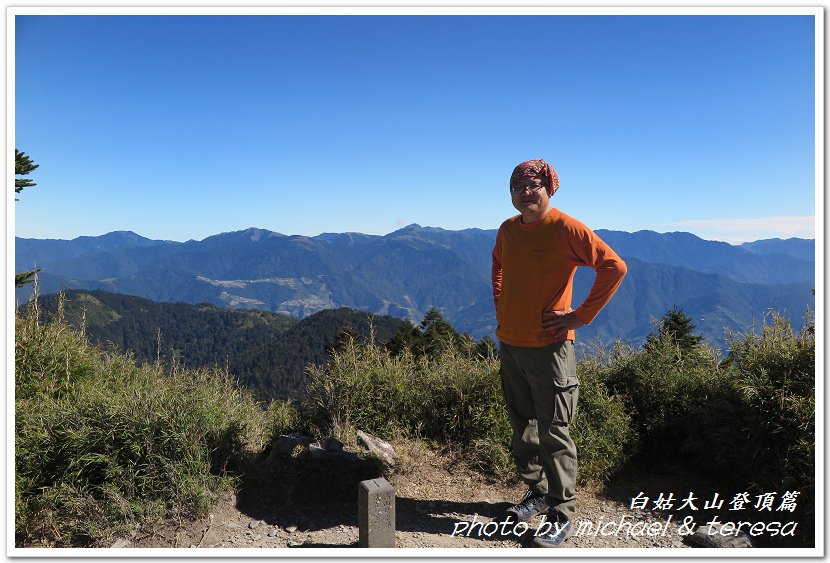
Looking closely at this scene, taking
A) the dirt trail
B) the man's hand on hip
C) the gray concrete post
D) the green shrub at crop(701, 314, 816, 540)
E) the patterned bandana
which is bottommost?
the dirt trail

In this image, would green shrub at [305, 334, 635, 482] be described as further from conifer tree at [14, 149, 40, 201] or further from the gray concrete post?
conifer tree at [14, 149, 40, 201]

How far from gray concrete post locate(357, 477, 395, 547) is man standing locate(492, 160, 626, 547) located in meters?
1.05

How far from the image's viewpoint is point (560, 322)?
3.41 m

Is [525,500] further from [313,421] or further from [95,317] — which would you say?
[95,317]

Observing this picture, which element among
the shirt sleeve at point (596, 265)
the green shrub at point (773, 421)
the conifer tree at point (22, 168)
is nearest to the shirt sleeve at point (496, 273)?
the shirt sleeve at point (596, 265)

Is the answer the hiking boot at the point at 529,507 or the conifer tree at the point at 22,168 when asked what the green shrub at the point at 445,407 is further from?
the conifer tree at the point at 22,168

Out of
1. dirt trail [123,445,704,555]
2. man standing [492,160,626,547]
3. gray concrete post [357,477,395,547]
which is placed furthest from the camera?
dirt trail [123,445,704,555]

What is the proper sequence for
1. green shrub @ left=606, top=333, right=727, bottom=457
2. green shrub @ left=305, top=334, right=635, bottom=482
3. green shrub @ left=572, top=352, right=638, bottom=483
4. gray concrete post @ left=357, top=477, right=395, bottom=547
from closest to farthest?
gray concrete post @ left=357, top=477, right=395, bottom=547, green shrub @ left=572, top=352, right=638, bottom=483, green shrub @ left=305, top=334, right=635, bottom=482, green shrub @ left=606, top=333, right=727, bottom=457

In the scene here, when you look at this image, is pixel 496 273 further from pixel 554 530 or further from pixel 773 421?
pixel 773 421

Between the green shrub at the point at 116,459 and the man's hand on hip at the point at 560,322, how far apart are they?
2.81m

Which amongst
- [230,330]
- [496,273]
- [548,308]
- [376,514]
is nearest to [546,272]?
[548,308]

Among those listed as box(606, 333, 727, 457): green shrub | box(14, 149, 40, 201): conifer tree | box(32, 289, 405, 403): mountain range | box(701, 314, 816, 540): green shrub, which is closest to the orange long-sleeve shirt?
box(701, 314, 816, 540): green shrub

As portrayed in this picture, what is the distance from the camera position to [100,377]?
19.7ft

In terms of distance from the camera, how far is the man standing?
336cm
